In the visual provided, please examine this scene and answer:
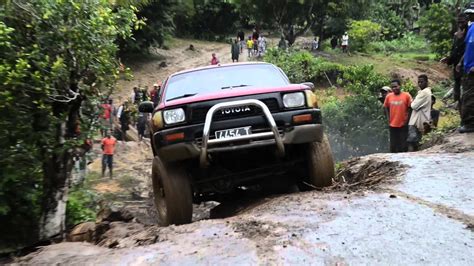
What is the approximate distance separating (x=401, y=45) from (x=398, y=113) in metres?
26.1

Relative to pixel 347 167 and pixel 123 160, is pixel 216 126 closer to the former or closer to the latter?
pixel 347 167

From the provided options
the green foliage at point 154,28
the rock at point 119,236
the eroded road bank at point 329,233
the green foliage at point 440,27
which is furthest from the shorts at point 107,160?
the green foliage at point 440,27

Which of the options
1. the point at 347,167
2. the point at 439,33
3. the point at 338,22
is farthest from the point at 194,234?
the point at 338,22

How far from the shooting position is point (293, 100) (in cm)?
579

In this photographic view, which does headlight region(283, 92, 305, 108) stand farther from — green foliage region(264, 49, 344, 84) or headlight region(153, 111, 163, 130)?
green foliage region(264, 49, 344, 84)

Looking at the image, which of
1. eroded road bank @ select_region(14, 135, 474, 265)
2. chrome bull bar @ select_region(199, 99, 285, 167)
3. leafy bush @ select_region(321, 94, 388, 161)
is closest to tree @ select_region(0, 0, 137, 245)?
eroded road bank @ select_region(14, 135, 474, 265)

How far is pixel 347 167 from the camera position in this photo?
28.2ft

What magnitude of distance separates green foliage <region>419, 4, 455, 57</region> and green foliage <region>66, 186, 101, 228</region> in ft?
65.5

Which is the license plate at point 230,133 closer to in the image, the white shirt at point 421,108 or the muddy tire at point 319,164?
the muddy tire at point 319,164

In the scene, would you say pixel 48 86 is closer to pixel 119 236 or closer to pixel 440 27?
pixel 119 236

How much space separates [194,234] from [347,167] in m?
4.63

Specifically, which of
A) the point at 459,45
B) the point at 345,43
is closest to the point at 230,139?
the point at 459,45

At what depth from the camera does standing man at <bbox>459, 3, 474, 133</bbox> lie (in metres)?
7.45

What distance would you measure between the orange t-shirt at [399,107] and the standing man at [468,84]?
151cm
